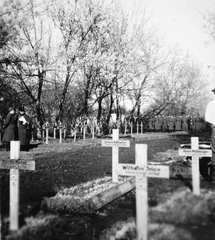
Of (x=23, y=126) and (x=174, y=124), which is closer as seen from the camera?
(x=23, y=126)

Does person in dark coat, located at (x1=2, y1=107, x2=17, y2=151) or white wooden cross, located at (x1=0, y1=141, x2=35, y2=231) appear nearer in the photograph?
white wooden cross, located at (x1=0, y1=141, x2=35, y2=231)

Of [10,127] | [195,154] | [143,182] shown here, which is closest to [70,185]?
[195,154]

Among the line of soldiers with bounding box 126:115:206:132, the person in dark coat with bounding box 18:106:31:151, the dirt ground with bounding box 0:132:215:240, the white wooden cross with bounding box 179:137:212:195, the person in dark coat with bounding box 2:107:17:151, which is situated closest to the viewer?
the dirt ground with bounding box 0:132:215:240

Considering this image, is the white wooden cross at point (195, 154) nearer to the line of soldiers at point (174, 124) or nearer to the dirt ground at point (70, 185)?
the dirt ground at point (70, 185)

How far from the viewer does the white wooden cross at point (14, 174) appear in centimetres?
337

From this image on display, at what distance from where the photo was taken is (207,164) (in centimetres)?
615

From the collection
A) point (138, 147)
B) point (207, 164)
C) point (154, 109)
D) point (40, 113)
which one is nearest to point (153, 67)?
point (154, 109)

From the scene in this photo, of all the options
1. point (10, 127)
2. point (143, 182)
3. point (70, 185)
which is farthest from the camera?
point (10, 127)

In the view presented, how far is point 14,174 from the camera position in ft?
11.4

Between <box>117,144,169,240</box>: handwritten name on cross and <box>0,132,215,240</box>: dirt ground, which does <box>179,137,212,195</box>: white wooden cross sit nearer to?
<box>0,132,215,240</box>: dirt ground

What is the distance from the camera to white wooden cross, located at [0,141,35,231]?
3.37 metres

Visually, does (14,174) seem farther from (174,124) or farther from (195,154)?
(174,124)

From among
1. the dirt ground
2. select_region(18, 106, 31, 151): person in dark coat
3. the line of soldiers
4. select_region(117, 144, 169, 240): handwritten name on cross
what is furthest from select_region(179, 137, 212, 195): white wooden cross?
the line of soldiers

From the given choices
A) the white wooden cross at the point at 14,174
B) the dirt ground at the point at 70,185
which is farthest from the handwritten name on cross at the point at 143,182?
the white wooden cross at the point at 14,174
